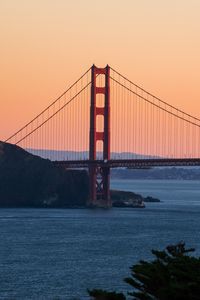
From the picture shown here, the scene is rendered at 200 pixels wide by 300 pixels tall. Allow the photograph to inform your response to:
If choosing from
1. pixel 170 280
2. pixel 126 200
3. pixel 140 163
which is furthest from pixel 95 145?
pixel 170 280

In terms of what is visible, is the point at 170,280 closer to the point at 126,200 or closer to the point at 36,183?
the point at 126,200

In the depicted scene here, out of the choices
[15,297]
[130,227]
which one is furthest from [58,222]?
[15,297]

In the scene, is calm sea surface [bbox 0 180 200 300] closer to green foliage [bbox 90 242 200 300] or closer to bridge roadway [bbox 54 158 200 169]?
bridge roadway [bbox 54 158 200 169]

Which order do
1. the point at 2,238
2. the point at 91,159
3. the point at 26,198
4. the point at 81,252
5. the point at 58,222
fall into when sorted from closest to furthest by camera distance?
1. the point at 81,252
2. the point at 2,238
3. the point at 58,222
4. the point at 91,159
5. the point at 26,198

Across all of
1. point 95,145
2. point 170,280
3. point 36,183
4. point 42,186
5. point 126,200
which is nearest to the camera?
point 170,280

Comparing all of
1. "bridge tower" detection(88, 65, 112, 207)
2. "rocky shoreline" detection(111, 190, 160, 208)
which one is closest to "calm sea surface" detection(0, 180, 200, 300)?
"bridge tower" detection(88, 65, 112, 207)

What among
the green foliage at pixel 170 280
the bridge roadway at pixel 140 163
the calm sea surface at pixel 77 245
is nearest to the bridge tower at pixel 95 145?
the bridge roadway at pixel 140 163

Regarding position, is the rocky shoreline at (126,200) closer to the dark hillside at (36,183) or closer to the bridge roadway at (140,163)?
the dark hillside at (36,183)

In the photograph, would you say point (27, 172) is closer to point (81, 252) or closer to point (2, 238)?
point (2, 238)
